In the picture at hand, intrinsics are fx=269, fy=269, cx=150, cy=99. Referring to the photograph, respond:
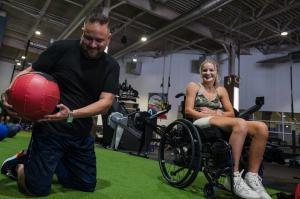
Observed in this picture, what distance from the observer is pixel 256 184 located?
178cm

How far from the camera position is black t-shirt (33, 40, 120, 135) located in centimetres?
166

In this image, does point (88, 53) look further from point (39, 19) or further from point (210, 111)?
point (39, 19)

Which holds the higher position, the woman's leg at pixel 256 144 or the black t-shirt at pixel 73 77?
the black t-shirt at pixel 73 77

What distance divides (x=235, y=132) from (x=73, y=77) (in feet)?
3.70

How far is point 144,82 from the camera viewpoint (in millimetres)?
12211

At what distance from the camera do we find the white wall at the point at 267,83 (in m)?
9.67

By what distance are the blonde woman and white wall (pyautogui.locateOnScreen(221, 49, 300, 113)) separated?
8.29 meters

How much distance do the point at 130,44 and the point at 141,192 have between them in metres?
8.90

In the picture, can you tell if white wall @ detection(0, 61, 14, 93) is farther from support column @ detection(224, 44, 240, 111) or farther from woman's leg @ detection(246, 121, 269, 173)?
woman's leg @ detection(246, 121, 269, 173)

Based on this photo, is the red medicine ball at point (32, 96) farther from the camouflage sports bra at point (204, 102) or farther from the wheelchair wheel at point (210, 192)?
the camouflage sports bra at point (204, 102)

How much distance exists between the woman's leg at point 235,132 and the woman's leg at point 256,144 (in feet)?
0.35

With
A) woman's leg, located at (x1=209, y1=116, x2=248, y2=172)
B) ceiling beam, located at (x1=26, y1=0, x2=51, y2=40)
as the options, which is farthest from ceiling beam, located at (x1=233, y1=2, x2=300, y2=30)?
woman's leg, located at (x1=209, y1=116, x2=248, y2=172)

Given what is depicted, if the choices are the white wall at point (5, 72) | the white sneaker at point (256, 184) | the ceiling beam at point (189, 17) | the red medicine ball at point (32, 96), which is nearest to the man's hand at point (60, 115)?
the red medicine ball at point (32, 96)

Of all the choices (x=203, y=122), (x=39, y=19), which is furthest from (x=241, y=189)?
(x=39, y=19)
